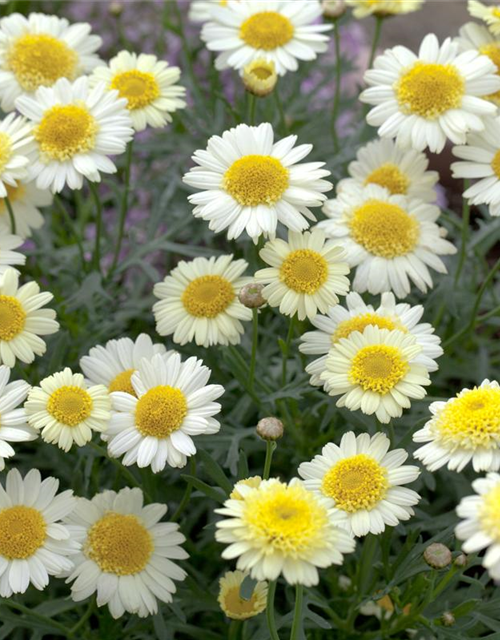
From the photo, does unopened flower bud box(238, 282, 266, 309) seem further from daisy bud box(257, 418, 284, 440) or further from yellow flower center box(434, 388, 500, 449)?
yellow flower center box(434, 388, 500, 449)

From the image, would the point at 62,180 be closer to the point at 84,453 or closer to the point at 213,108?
the point at 84,453

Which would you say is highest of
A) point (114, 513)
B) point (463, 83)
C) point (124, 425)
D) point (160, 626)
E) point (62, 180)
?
point (463, 83)

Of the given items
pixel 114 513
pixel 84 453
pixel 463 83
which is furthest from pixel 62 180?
pixel 463 83

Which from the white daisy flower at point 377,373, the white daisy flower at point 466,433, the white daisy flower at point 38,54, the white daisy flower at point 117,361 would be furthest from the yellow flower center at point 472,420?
the white daisy flower at point 38,54

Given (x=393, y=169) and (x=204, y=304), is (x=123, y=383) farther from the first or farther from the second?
(x=393, y=169)

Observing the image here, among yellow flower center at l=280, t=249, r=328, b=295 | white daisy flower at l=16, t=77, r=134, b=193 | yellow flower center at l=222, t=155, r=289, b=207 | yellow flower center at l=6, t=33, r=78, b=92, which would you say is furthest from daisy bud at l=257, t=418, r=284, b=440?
yellow flower center at l=6, t=33, r=78, b=92

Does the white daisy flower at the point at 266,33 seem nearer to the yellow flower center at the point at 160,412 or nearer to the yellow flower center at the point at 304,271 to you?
the yellow flower center at the point at 304,271

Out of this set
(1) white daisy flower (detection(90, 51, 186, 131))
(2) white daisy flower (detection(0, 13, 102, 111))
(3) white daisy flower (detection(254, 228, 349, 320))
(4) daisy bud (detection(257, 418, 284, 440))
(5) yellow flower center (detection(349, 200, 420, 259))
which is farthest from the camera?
(2) white daisy flower (detection(0, 13, 102, 111))
